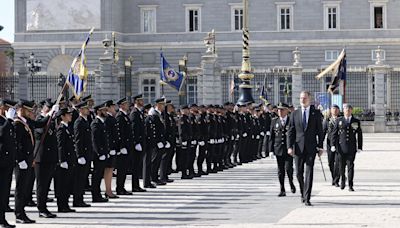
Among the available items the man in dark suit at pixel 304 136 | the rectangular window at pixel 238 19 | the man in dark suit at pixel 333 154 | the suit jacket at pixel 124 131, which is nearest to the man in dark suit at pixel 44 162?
the suit jacket at pixel 124 131

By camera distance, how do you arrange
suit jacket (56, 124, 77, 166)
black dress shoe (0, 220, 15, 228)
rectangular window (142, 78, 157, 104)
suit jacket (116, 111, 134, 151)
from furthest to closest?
rectangular window (142, 78, 157, 104) → suit jacket (116, 111, 134, 151) → suit jacket (56, 124, 77, 166) → black dress shoe (0, 220, 15, 228)

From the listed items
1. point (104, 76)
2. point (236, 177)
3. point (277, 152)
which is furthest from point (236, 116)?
point (104, 76)

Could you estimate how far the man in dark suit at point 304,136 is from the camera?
57.5 ft

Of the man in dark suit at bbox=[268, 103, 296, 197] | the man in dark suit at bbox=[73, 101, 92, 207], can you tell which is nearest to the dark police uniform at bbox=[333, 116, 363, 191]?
the man in dark suit at bbox=[268, 103, 296, 197]

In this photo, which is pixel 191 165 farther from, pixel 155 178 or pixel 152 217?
pixel 152 217

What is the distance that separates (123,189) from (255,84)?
1719 inches

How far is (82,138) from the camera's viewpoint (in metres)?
17.3

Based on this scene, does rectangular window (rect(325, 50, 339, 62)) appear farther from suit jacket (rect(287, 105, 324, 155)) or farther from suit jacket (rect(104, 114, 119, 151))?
suit jacket (rect(287, 105, 324, 155))

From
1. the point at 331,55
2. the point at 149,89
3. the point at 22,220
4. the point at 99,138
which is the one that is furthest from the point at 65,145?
the point at 331,55

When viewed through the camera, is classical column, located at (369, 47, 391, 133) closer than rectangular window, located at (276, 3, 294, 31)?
Yes

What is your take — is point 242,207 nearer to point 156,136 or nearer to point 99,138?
point 99,138

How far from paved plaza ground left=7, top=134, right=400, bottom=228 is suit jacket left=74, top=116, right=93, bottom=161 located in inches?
38.0

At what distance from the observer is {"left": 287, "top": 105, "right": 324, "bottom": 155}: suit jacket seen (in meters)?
17.5

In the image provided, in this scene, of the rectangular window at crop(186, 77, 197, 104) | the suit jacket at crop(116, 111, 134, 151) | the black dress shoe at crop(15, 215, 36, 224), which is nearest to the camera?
the black dress shoe at crop(15, 215, 36, 224)
